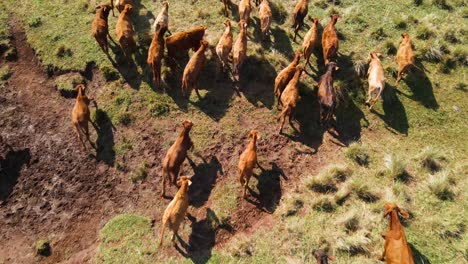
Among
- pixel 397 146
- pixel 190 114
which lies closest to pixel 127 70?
pixel 190 114

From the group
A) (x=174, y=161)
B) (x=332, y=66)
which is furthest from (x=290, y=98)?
(x=174, y=161)

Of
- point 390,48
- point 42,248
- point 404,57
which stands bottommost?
point 42,248

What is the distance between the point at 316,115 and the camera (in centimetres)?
1279

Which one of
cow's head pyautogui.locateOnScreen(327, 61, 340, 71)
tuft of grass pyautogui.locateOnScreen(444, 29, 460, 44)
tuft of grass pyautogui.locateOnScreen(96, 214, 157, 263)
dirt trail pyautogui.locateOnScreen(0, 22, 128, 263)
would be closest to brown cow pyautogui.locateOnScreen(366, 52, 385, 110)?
cow's head pyautogui.locateOnScreen(327, 61, 340, 71)

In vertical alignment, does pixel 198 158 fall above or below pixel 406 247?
below

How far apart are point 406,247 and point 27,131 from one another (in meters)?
10.7

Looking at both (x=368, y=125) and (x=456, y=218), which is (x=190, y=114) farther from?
(x=456, y=218)

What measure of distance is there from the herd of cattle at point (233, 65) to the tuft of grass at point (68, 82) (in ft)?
1.82

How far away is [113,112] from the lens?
42.5ft

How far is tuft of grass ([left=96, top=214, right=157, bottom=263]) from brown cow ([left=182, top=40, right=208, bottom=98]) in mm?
4277

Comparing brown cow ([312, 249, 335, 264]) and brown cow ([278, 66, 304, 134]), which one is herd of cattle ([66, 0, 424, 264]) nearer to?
brown cow ([278, 66, 304, 134])

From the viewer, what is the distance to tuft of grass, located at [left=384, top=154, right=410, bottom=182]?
11.1 metres

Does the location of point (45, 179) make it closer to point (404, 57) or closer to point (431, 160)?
point (431, 160)

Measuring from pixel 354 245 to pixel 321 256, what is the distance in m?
0.81
